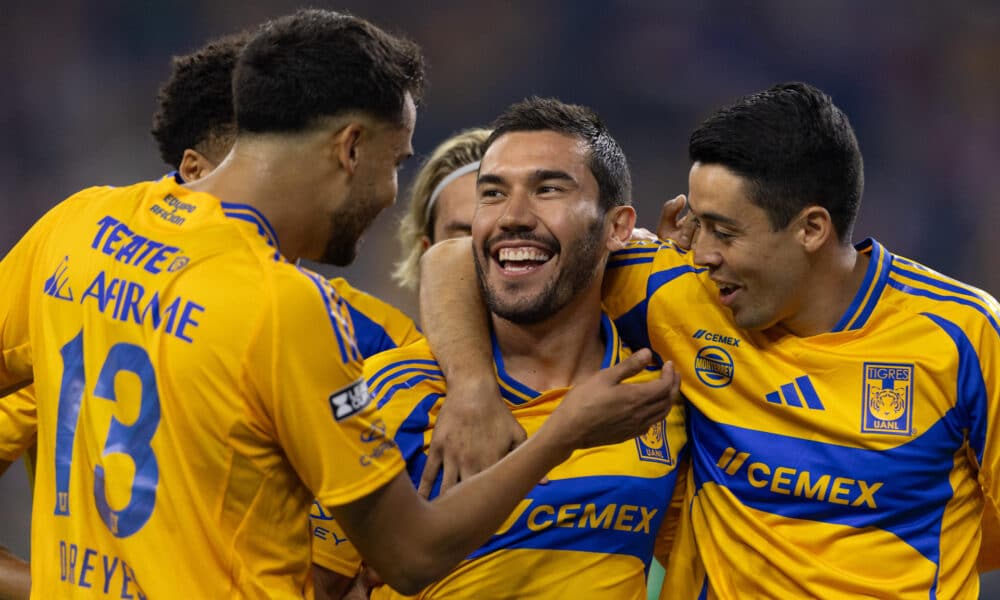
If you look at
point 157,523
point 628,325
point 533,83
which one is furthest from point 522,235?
point 533,83

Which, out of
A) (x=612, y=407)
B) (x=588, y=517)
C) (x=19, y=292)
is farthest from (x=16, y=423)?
(x=612, y=407)

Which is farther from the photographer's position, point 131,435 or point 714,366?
point 714,366

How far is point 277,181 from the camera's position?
2037mm

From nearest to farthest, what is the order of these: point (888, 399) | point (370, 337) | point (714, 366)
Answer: point (888, 399)
point (714, 366)
point (370, 337)

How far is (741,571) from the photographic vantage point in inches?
105

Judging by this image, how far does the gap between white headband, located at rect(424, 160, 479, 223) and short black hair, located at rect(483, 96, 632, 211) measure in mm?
1274

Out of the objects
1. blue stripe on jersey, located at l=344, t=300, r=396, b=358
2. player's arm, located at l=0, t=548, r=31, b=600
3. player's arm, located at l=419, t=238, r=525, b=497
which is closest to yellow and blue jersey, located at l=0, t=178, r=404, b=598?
player's arm, located at l=419, t=238, r=525, b=497

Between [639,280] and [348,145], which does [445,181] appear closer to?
[639,280]

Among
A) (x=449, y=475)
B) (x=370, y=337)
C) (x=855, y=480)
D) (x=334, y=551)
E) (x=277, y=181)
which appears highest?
(x=277, y=181)

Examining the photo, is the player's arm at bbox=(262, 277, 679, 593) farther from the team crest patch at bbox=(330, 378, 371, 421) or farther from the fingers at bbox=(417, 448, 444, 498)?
the fingers at bbox=(417, 448, 444, 498)

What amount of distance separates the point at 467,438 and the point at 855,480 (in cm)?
94

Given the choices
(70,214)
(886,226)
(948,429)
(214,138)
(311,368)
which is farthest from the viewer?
(886,226)

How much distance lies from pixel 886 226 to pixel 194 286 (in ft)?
21.2

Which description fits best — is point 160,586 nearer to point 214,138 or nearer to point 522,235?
point 522,235
